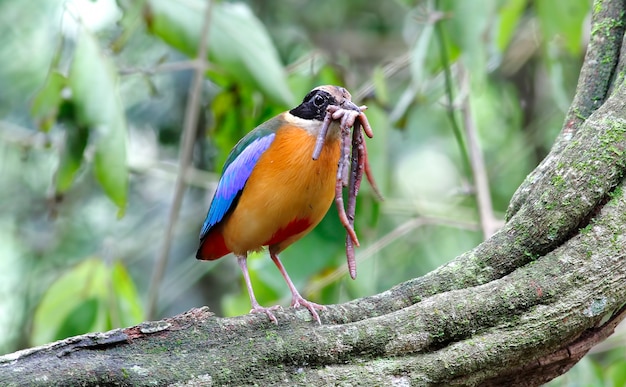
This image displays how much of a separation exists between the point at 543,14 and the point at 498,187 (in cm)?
332

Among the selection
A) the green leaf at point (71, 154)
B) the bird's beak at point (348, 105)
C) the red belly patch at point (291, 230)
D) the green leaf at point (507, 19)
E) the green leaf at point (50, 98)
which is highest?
the green leaf at point (507, 19)

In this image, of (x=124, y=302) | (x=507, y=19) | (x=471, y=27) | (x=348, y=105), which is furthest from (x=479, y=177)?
(x=124, y=302)

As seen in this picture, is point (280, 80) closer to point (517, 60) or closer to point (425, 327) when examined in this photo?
point (425, 327)

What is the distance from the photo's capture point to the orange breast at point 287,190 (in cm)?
390

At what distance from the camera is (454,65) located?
6965mm

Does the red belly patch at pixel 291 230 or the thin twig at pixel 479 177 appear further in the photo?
the thin twig at pixel 479 177

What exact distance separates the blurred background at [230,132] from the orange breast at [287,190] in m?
1.10

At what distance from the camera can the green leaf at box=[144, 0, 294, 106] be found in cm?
531

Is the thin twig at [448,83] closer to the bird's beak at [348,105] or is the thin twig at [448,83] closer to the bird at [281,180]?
the bird at [281,180]

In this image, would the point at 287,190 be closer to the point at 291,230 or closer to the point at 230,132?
the point at 291,230

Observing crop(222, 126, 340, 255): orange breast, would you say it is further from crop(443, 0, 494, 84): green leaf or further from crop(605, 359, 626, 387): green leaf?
crop(605, 359, 626, 387): green leaf

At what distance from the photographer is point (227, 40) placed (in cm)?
548

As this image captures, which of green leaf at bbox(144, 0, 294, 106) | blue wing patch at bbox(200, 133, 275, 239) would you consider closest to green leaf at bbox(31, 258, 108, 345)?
blue wing patch at bbox(200, 133, 275, 239)

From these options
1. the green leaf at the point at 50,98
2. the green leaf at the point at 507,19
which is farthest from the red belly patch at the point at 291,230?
the green leaf at the point at 507,19
